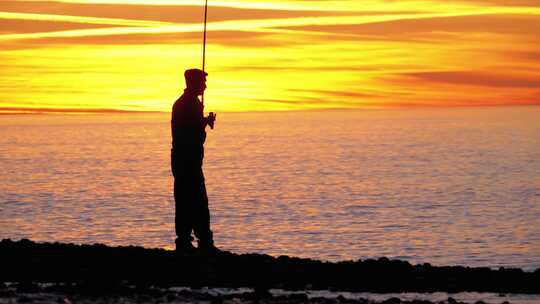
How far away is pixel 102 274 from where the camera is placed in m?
15.2

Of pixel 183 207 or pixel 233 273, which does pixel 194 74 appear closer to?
pixel 183 207

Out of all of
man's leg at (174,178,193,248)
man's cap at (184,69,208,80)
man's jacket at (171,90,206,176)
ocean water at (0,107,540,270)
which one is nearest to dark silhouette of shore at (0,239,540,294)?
man's leg at (174,178,193,248)

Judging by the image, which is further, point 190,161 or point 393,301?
point 190,161

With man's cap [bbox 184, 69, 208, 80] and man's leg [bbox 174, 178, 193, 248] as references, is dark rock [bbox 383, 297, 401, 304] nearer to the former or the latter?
man's leg [bbox 174, 178, 193, 248]

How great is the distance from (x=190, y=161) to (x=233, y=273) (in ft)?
6.73

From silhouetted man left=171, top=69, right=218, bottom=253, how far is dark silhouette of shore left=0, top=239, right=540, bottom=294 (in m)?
0.47

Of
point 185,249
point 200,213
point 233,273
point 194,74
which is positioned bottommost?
point 233,273

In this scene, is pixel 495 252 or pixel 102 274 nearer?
pixel 102 274

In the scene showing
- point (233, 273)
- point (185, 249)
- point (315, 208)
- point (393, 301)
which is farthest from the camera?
point (315, 208)

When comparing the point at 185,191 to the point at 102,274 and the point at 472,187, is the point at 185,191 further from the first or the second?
the point at 472,187

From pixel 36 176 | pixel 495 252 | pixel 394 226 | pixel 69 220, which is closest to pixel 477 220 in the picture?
pixel 394 226

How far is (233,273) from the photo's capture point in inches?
605

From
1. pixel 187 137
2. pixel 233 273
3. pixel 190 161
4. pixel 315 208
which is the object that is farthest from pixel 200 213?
pixel 315 208

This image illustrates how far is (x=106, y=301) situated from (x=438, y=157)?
71486mm
